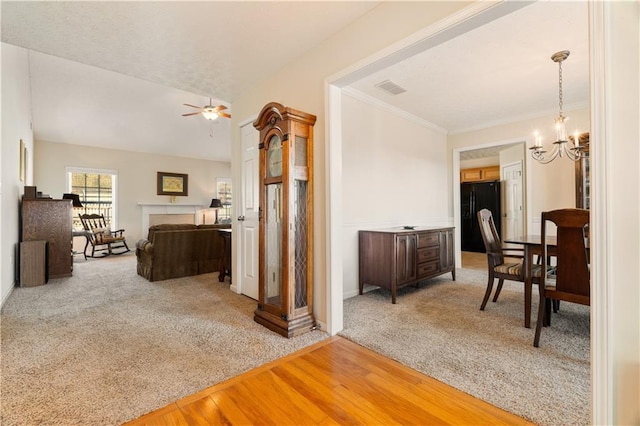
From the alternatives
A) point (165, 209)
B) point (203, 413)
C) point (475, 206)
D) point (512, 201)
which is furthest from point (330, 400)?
point (165, 209)

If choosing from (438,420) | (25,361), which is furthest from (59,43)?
(438,420)

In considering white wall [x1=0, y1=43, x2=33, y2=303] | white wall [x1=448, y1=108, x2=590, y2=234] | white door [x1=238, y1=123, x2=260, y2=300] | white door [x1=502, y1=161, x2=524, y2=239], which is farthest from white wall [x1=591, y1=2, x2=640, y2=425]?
white door [x1=502, y1=161, x2=524, y2=239]

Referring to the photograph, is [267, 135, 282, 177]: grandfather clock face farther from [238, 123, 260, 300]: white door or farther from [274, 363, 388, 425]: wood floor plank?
[274, 363, 388, 425]: wood floor plank

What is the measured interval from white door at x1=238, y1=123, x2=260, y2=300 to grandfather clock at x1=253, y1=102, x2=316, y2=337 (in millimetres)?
727

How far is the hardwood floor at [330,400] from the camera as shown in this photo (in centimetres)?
147

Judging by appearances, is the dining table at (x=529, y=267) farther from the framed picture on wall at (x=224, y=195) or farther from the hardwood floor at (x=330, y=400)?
the framed picture on wall at (x=224, y=195)

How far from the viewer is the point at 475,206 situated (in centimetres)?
770

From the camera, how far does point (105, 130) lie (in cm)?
655

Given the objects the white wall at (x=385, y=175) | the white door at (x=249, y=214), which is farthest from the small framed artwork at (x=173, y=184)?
the white wall at (x=385, y=175)

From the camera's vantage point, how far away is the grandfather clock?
2.49 meters

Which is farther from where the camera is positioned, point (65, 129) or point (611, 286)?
point (65, 129)

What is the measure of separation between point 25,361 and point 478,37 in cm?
431

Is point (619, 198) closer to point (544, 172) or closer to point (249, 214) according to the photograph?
point (249, 214)

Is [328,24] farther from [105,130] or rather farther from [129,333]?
[105,130]
